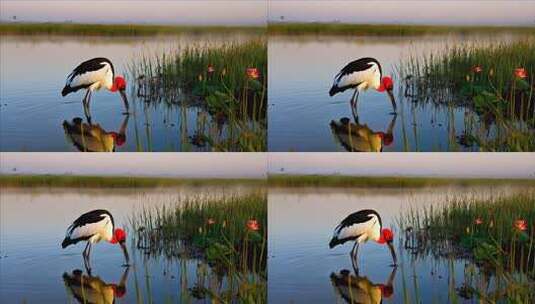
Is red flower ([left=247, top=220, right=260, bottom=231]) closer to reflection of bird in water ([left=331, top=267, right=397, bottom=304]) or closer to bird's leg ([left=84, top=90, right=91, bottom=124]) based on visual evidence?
reflection of bird in water ([left=331, top=267, right=397, bottom=304])

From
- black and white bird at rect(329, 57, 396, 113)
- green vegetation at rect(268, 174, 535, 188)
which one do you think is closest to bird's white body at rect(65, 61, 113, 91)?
green vegetation at rect(268, 174, 535, 188)

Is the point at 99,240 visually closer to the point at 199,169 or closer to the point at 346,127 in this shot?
the point at 199,169

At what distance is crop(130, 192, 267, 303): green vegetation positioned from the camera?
11.1 feet

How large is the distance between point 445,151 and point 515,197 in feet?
1.04

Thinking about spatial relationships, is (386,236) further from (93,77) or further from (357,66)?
(93,77)

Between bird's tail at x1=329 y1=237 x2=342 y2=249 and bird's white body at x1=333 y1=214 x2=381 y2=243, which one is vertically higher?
bird's white body at x1=333 y1=214 x2=381 y2=243

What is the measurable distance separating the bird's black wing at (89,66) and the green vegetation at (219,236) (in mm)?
579

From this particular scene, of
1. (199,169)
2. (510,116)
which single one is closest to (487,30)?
(510,116)

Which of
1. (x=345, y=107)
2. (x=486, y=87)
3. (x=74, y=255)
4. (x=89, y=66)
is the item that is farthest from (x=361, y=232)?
(x=89, y=66)

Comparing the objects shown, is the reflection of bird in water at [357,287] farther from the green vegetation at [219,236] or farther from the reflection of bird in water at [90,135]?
the reflection of bird in water at [90,135]

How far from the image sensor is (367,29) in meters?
3.36

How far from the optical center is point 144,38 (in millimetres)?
3402

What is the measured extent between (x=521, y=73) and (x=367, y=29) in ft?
2.00

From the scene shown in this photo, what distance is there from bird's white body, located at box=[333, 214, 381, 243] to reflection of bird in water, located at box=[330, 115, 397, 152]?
0.29 metres
